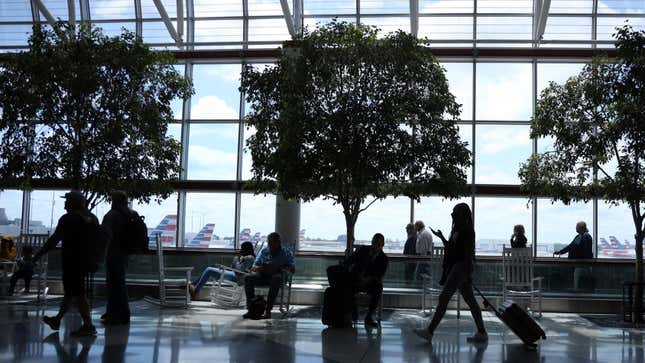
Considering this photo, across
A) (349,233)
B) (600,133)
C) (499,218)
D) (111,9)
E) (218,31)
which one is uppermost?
(111,9)

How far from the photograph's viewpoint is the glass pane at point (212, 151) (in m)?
16.5

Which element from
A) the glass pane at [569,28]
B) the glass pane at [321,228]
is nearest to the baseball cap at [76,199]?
the glass pane at [321,228]

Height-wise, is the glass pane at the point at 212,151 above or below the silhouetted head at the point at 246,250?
above

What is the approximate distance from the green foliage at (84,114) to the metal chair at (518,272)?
4937 millimetres

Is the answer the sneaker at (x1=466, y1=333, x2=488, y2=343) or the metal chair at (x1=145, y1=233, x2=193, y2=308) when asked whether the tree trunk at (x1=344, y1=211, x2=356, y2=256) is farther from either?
the sneaker at (x1=466, y1=333, x2=488, y2=343)

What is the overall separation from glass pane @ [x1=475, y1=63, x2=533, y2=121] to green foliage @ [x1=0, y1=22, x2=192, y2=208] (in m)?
8.07

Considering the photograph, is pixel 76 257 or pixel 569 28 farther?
pixel 569 28

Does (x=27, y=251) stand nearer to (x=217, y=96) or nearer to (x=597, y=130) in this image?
(x=217, y=96)

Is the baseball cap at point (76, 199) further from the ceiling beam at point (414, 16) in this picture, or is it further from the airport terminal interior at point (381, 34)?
the ceiling beam at point (414, 16)

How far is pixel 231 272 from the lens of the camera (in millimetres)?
9812

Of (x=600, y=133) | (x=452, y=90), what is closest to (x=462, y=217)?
(x=600, y=133)

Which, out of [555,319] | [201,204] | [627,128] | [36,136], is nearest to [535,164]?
[627,128]

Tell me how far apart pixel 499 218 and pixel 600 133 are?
6423mm

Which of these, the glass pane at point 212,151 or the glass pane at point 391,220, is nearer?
the glass pane at point 391,220
